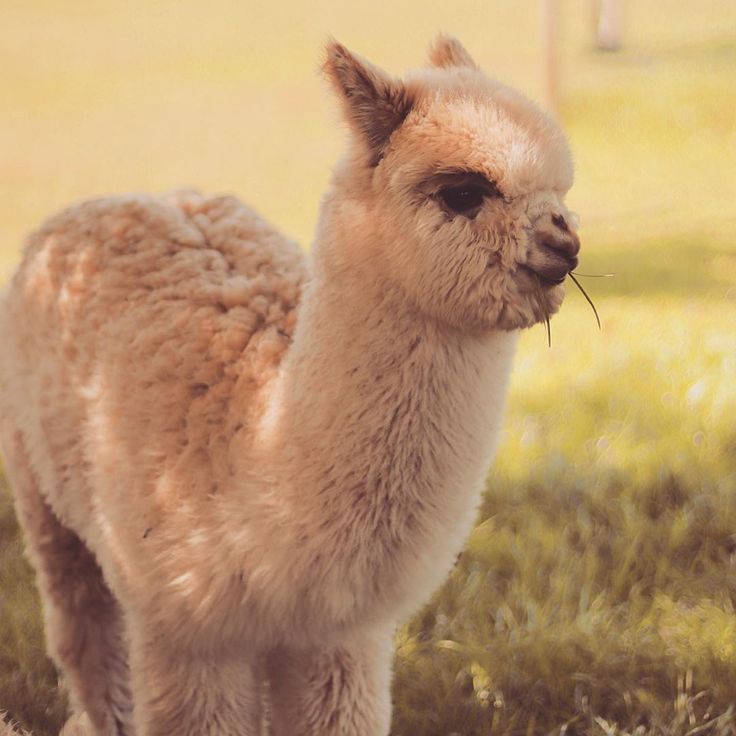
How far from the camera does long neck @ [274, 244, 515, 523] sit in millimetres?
2316

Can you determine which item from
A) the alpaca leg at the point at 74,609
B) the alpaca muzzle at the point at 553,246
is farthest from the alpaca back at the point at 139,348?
the alpaca muzzle at the point at 553,246

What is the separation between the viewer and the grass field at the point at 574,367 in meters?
3.32

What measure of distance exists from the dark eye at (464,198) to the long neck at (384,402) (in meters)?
0.21

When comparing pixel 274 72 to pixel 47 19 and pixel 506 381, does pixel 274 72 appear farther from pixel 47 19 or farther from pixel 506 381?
pixel 506 381

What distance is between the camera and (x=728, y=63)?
1421 cm

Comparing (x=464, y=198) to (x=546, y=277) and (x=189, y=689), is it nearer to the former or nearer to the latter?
(x=546, y=277)

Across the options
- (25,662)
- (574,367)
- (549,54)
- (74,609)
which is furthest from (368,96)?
(549,54)

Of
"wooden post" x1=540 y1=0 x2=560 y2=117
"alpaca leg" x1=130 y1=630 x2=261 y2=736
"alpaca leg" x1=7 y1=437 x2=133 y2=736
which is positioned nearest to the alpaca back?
"alpaca leg" x1=7 y1=437 x2=133 y2=736

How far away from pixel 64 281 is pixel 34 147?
11.6 m

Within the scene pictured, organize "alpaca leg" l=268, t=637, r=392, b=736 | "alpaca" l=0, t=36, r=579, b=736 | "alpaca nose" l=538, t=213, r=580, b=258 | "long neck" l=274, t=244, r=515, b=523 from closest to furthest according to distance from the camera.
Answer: "alpaca nose" l=538, t=213, r=580, b=258 < "alpaca" l=0, t=36, r=579, b=736 < "long neck" l=274, t=244, r=515, b=523 < "alpaca leg" l=268, t=637, r=392, b=736

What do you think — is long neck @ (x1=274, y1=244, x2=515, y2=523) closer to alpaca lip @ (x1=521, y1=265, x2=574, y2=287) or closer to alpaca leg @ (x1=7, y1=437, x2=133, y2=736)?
alpaca lip @ (x1=521, y1=265, x2=574, y2=287)

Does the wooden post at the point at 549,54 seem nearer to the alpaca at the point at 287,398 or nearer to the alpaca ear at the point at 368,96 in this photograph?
the alpaca at the point at 287,398

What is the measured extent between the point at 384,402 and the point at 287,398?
0.24 m

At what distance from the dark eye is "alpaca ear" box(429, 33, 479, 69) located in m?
0.55
